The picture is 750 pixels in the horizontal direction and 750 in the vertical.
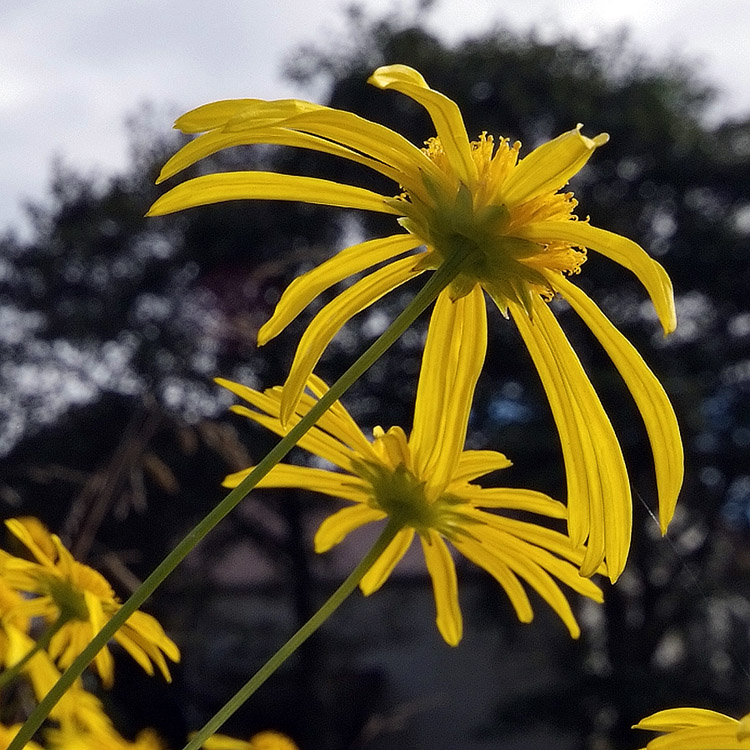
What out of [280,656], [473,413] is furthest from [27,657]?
[473,413]

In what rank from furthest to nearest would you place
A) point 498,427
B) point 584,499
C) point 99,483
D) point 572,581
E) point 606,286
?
1. point 498,427
2. point 606,286
3. point 99,483
4. point 572,581
5. point 584,499

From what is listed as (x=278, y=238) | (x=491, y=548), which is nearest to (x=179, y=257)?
(x=278, y=238)

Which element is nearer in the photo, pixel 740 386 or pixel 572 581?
pixel 572 581

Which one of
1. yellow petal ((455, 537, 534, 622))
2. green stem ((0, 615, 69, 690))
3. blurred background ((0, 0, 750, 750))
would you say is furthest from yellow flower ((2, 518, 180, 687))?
blurred background ((0, 0, 750, 750))

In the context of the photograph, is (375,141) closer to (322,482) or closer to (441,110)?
(441,110)

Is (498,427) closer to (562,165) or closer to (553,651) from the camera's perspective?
(553,651)

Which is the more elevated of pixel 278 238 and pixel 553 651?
pixel 278 238

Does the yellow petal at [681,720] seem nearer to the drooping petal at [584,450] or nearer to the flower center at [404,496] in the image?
the drooping petal at [584,450]

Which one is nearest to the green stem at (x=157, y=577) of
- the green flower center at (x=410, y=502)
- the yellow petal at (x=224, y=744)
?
the green flower center at (x=410, y=502)
